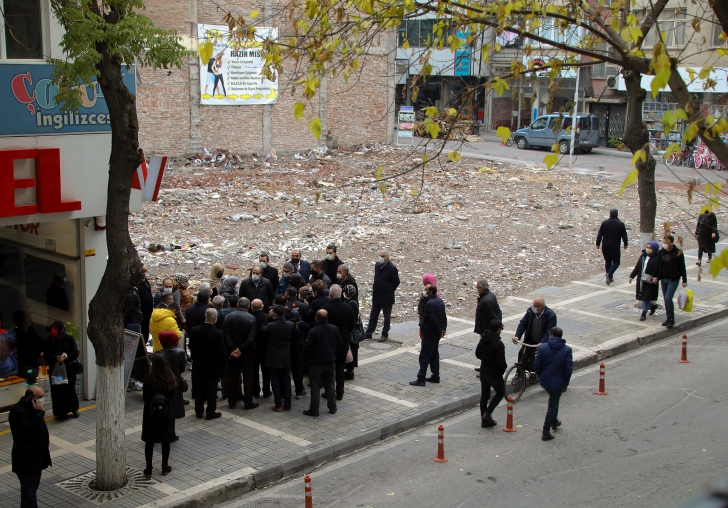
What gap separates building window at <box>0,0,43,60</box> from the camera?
31.6ft

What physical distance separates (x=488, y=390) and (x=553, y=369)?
100 centimetres

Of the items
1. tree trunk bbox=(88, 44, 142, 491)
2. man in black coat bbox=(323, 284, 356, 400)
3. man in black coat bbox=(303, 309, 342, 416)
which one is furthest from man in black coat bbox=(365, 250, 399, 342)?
tree trunk bbox=(88, 44, 142, 491)

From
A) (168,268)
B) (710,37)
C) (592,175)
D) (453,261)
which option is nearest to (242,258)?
(168,268)

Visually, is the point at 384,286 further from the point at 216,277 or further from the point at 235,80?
the point at 235,80

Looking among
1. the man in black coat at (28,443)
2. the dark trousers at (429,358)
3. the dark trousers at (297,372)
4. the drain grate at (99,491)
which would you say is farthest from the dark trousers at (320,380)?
the man in black coat at (28,443)

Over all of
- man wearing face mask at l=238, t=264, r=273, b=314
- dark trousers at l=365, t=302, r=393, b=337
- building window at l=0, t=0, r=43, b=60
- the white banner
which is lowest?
dark trousers at l=365, t=302, r=393, b=337

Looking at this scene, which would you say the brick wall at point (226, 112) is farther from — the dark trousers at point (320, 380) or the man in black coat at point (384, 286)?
the dark trousers at point (320, 380)

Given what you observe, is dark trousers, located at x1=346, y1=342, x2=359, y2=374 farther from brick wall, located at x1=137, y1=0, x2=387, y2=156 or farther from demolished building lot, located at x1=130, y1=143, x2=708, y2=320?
brick wall, located at x1=137, y1=0, x2=387, y2=156

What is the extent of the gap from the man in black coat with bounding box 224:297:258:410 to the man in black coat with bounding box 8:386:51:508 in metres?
3.31

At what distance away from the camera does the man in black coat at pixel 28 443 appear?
7367mm

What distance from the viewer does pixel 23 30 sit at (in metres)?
9.88

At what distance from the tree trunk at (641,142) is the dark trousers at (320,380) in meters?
5.95

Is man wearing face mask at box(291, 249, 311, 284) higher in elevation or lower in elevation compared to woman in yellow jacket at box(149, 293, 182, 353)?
higher

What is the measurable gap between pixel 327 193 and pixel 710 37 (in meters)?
22.9
